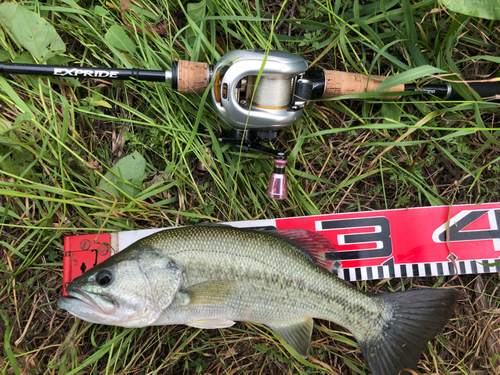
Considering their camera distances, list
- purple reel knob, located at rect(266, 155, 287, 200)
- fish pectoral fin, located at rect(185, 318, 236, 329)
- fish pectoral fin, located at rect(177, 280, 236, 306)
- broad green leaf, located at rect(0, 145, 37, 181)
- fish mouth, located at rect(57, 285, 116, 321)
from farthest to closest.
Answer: broad green leaf, located at rect(0, 145, 37, 181), purple reel knob, located at rect(266, 155, 287, 200), fish pectoral fin, located at rect(185, 318, 236, 329), fish pectoral fin, located at rect(177, 280, 236, 306), fish mouth, located at rect(57, 285, 116, 321)

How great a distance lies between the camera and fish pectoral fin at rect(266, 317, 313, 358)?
2.22 m

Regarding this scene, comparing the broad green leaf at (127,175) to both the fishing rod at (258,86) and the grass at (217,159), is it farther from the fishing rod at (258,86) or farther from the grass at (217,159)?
the fishing rod at (258,86)

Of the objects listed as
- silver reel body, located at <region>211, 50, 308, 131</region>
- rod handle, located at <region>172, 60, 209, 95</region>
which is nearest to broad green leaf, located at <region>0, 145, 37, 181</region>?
rod handle, located at <region>172, 60, 209, 95</region>

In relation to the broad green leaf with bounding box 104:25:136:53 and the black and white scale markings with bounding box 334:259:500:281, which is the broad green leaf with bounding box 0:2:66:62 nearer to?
the broad green leaf with bounding box 104:25:136:53

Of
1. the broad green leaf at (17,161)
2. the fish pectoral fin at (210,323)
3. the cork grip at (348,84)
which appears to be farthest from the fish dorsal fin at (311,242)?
the broad green leaf at (17,161)

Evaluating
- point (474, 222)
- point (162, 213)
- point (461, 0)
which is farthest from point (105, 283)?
point (461, 0)

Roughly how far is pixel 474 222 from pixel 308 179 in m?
1.38

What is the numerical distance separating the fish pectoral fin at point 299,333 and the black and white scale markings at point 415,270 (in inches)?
20.8

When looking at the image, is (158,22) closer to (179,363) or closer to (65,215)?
(65,215)

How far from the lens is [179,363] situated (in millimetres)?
2578

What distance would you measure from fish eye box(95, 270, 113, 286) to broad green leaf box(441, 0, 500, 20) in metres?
2.81

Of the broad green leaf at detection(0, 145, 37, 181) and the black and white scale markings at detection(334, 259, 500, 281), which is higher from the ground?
the broad green leaf at detection(0, 145, 37, 181)

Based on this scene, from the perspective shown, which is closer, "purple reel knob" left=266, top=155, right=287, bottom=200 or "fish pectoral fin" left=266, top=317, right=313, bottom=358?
"fish pectoral fin" left=266, top=317, right=313, bottom=358

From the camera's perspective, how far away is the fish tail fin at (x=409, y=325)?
2186mm
